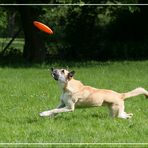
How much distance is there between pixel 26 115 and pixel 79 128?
1.56 meters

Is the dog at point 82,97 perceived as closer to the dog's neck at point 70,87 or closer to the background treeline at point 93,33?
the dog's neck at point 70,87

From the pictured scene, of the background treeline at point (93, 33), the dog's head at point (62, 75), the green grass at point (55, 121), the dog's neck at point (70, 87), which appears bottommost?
the background treeline at point (93, 33)

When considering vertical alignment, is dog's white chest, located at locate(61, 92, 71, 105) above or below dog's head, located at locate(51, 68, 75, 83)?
below

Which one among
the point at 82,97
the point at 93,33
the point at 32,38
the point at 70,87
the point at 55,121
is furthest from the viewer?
the point at 93,33

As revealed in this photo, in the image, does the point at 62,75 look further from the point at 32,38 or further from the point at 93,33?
the point at 93,33

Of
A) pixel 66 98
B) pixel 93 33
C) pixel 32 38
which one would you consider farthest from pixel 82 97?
Answer: pixel 93 33

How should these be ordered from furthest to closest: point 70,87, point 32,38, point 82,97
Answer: point 32,38, point 70,87, point 82,97

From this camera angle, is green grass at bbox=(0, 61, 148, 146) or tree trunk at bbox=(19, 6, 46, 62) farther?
tree trunk at bbox=(19, 6, 46, 62)

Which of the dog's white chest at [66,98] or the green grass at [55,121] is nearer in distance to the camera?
the green grass at [55,121]

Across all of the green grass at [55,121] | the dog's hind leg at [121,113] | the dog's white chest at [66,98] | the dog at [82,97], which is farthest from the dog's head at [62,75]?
the dog's hind leg at [121,113]

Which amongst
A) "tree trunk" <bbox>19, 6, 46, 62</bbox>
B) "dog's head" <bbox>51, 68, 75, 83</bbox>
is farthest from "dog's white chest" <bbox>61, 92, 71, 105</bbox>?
"tree trunk" <bbox>19, 6, 46, 62</bbox>

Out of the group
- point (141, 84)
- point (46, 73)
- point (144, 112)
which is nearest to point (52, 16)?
point (46, 73)

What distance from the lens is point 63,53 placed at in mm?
31016

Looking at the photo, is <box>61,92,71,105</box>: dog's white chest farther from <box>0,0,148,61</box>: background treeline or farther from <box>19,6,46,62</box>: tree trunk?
<box>0,0,148,61</box>: background treeline
